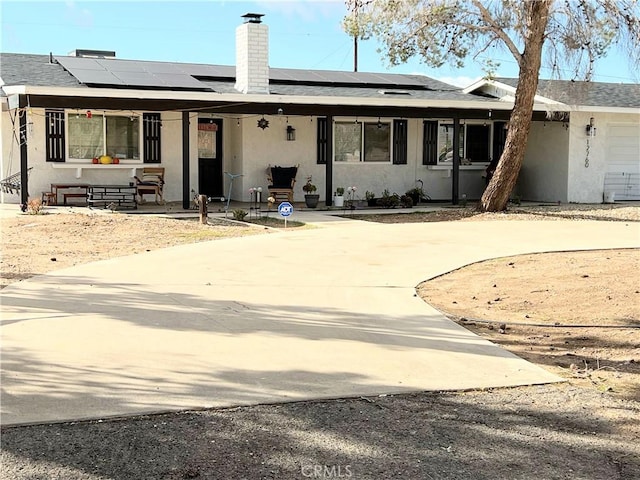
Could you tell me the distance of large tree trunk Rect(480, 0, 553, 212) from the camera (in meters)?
17.4

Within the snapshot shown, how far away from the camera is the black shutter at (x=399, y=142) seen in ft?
71.3

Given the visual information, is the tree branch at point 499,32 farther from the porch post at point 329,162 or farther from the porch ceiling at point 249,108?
the porch post at point 329,162

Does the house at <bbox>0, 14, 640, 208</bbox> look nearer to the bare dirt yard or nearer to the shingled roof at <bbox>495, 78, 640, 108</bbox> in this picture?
the shingled roof at <bbox>495, 78, 640, 108</bbox>

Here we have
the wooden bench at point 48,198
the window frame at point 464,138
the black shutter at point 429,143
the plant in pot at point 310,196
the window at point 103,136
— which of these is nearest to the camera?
the wooden bench at point 48,198

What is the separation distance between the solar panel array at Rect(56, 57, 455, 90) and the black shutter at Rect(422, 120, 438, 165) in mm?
1634

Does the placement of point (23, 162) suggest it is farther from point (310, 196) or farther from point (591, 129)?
point (591, 129)

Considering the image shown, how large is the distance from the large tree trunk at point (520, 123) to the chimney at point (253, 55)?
580 cm

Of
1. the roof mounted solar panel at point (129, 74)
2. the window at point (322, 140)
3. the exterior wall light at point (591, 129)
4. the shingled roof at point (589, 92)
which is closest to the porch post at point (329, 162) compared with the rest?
the window at point (322, 140)

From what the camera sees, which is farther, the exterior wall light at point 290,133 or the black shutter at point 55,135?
the exterior wall light at point 290,133

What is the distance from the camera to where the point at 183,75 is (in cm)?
1981

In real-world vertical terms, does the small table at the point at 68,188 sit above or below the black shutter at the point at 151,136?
below

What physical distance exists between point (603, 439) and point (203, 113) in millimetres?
16403

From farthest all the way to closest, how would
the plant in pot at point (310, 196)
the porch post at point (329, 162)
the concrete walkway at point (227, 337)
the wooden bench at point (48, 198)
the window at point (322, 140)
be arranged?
the window at point (322, 140) < the plant in pot at point (310, 196) < the porch post at point (329, 162) < the wooden bench at point (48, 198) < the concrete walkway at point (227, 337)

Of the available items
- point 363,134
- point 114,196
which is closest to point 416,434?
point 114,196
